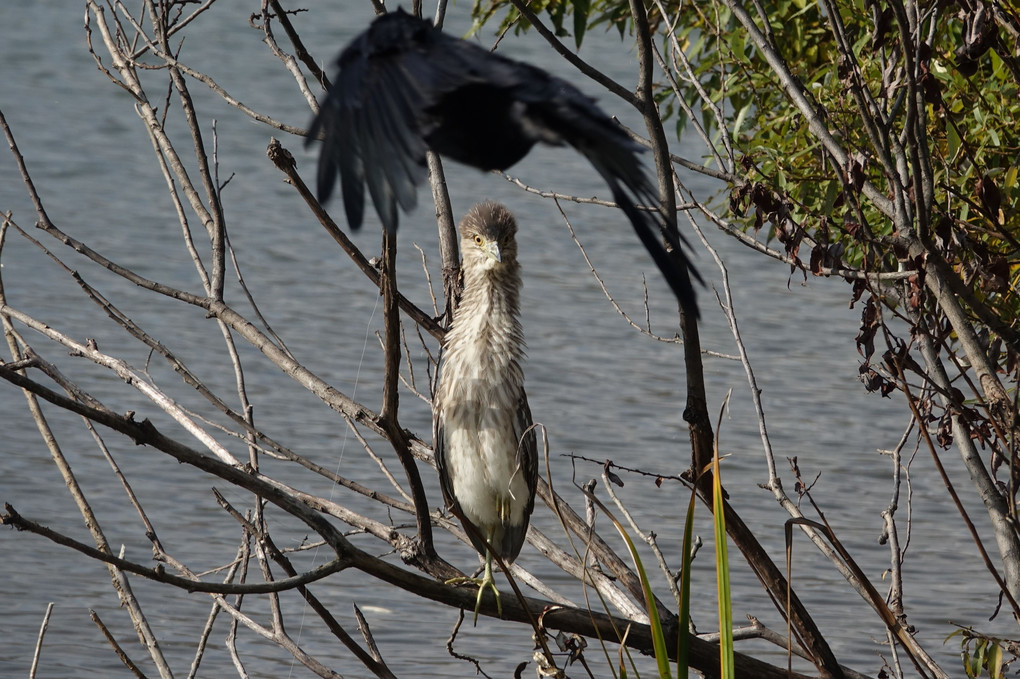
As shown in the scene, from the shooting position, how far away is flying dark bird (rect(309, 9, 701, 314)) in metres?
1.58

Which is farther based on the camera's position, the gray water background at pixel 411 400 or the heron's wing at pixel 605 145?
the gray water background at pixel 411 400

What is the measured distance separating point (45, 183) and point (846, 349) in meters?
5.54

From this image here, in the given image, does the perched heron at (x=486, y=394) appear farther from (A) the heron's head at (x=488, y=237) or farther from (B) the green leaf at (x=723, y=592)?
(B) the green leaf at (x=723, y=592)

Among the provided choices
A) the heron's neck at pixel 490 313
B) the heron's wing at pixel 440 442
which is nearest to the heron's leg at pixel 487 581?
the heron's wing at pixel 440 442

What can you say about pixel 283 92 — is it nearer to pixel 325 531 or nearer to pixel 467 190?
pixel 467 190

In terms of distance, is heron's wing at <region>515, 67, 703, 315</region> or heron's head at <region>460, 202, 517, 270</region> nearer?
heron's wing at <region>515, 67, 703, 315</region>

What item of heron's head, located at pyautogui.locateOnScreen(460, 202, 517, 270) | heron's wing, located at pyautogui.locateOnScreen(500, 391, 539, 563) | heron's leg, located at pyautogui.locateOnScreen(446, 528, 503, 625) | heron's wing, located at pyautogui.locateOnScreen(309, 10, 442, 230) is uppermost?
heron's head, located at pyautogui.locateOnScreen(460, 202, 517, 270)

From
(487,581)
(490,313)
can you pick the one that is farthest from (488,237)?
(487,581)

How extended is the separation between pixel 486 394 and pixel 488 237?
0.38m

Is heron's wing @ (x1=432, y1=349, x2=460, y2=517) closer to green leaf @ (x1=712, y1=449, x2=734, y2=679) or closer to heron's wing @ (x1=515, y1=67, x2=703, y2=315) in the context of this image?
green leaf @ (x1=712, y1=449, x2=734, y2=679)

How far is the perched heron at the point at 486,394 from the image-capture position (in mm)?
2910

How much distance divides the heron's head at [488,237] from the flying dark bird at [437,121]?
1261 mm

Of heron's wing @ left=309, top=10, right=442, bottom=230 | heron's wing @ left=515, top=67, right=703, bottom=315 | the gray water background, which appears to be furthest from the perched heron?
heron's wing @ left=309, top=10, right=442, bottom=230

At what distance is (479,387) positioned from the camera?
2.91m
